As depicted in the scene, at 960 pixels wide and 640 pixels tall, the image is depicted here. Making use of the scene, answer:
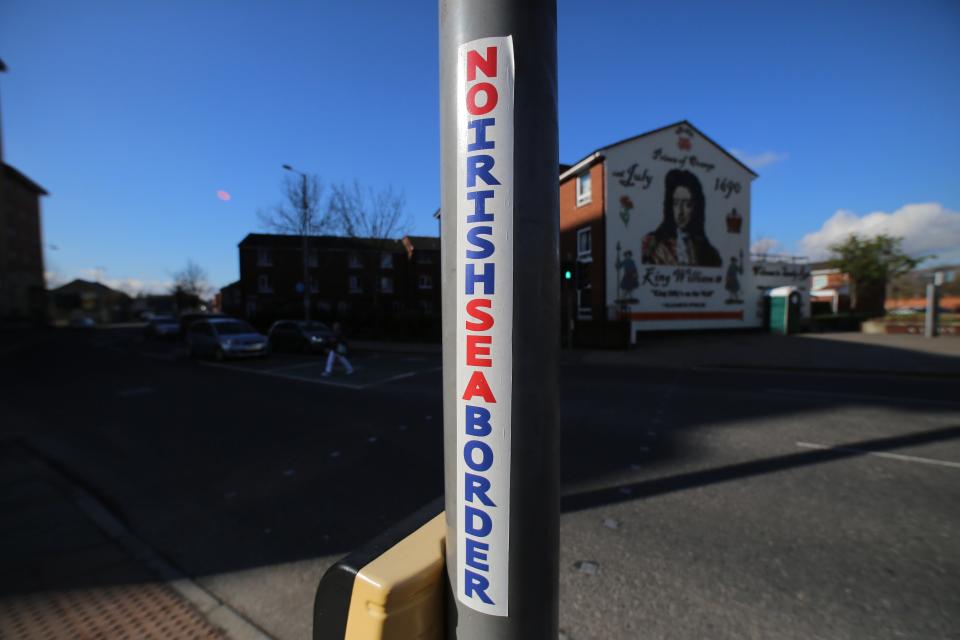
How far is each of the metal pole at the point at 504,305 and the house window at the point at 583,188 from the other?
21.7 metres

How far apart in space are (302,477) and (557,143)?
4.53m

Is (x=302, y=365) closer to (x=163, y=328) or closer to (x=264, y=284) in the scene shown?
(x=163, y=328)

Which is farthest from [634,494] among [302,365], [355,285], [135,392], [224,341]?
[355,285]

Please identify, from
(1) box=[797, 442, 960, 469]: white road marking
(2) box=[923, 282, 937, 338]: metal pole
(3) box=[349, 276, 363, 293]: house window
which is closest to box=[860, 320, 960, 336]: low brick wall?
(2) box=[923, 282, 937, 338]: metal pole

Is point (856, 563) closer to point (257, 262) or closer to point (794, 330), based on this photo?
point (794, 330)

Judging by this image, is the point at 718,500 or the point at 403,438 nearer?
the point at 718,500

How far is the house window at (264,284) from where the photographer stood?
136ft

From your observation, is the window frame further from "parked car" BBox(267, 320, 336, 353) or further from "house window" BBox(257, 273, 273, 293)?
"house window" BBox(257, 273, 273, 293)

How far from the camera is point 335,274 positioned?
43.4 m

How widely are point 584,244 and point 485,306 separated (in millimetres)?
22039

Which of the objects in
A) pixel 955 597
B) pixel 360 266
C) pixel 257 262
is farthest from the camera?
pixel 360 266

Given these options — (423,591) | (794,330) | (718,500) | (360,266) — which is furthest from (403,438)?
(360,266)

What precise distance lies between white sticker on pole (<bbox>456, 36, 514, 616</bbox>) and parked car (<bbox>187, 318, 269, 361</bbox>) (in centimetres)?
1651

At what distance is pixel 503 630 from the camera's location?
105cm
